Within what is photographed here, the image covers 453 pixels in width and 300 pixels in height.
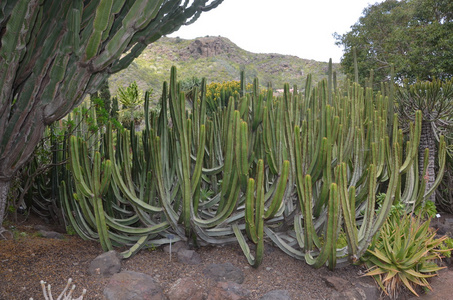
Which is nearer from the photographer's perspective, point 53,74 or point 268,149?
point 53,74

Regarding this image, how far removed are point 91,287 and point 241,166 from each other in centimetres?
140

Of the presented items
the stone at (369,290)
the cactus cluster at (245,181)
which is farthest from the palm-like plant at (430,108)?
the stone at (369,290)

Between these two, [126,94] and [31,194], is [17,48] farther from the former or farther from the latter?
[126,94]

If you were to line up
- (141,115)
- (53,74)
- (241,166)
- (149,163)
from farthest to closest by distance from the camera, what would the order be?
(141,115) < (149,163) < (241,166) < (53,74)

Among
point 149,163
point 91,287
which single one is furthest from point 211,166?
point 91,287

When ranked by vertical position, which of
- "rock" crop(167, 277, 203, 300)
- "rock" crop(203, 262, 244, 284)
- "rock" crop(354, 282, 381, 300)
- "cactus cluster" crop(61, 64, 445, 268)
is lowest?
"rock" crop(354, 282, 381, 300)

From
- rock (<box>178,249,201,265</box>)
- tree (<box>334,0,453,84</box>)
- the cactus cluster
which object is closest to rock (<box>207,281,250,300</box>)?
the cactus cluster

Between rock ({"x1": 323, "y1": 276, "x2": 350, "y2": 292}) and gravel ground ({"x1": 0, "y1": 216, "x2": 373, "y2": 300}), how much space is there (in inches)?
1.6

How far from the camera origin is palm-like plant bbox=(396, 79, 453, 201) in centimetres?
535

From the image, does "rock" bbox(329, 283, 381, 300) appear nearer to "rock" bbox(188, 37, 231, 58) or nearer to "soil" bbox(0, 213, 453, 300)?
"soil" bbox(0, 213, 453, 300)

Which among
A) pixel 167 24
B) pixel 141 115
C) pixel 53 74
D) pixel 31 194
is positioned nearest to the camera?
pixel 53 74

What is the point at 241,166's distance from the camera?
280 centimetres

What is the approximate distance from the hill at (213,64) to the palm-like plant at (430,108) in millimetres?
38684

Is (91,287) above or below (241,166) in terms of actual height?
below
